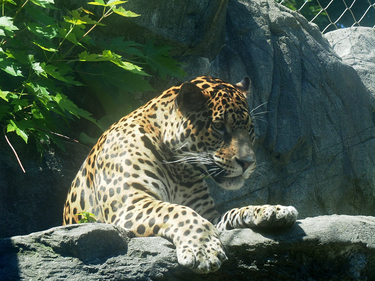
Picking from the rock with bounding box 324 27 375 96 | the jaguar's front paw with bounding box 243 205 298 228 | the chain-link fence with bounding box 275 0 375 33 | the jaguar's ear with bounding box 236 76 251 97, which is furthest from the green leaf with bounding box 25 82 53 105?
the chain-link fence with bounding box 275 0 375 33

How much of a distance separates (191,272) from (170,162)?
4.93 feet

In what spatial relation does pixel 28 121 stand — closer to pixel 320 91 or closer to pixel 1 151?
pixel 1 151

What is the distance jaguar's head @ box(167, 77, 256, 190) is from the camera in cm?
435

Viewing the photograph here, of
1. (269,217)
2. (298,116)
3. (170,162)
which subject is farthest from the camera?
(298,116)

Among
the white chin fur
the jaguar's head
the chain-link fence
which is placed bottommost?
the white chin fur

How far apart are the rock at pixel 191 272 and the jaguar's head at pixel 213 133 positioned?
929mm

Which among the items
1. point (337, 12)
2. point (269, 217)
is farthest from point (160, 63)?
point (337, 12)

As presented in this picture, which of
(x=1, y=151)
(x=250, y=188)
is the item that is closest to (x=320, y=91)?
(x=250, y=188)

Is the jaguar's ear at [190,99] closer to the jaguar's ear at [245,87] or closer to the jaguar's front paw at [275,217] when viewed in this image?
the jaguar's ear at [245,87]

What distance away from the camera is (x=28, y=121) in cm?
454

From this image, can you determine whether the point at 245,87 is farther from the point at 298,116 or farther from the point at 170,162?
the point at 298,116

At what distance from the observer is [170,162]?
15.0ft

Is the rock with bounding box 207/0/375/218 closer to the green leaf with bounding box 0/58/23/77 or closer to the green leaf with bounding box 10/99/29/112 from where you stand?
the green leaf with bounding box 10/99/29/112

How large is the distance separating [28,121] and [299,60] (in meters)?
4.20
